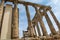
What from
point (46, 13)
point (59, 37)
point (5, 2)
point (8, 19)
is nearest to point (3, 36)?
point (8, 19)

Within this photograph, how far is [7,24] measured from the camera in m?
13.9

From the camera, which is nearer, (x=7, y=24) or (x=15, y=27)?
(x=15, y=27)

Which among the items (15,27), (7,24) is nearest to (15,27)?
(15,27)

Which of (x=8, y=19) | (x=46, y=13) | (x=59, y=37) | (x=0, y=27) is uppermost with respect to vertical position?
(x=46, y=13)

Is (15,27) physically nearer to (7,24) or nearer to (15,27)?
(15,27)

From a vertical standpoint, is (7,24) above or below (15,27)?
above

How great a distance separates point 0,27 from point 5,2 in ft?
14.8

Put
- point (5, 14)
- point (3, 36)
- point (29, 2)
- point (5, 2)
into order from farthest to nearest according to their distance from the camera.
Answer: point (29, 2) → point (5, 2) → point (5, 14) → point (3, 36)

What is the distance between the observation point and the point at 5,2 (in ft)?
52.6

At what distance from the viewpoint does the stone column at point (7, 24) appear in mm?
12789

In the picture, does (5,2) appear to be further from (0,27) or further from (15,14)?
(0,27)

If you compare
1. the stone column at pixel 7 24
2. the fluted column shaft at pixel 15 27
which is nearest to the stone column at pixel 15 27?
the fluted column shaft at pixel 15 27

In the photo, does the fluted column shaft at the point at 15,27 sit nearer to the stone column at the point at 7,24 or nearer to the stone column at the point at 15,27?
the stone column at the point at 15,27

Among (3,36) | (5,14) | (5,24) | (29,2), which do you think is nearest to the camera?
(3,36)
